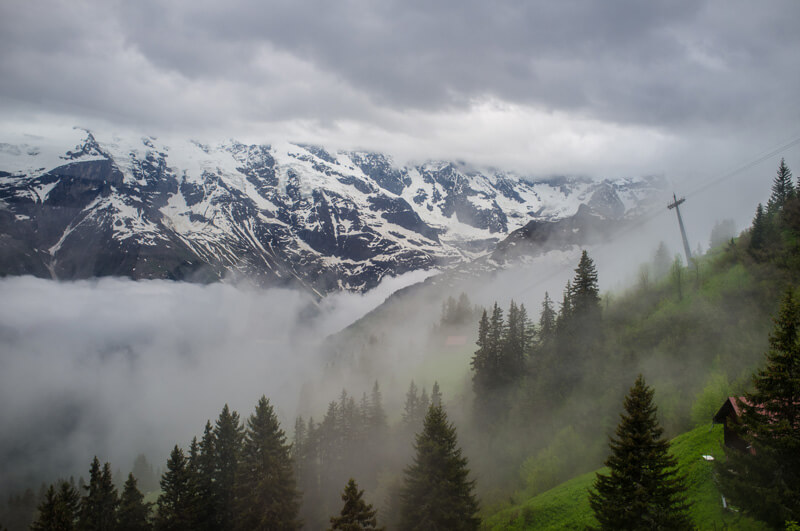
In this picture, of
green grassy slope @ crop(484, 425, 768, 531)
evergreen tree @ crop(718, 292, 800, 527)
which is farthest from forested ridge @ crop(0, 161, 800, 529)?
green grassy slope @ crop(484, 425, 768, 531)

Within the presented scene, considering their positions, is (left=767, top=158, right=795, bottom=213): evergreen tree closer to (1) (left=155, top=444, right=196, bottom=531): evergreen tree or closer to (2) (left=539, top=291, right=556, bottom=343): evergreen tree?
(2) (left=539, top=291, right=556, bottom=343): evergreen tree

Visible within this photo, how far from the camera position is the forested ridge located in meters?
42.4

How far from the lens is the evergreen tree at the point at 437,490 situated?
4253cm

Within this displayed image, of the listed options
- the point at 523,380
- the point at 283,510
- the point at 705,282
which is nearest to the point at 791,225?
the point at 705,282

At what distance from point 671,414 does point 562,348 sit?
2329cm

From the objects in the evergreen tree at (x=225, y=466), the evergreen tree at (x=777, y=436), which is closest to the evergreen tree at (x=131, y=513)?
the evergreen tree at (x=225, y=466)

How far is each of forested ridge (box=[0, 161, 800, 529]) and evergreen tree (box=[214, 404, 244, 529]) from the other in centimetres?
14

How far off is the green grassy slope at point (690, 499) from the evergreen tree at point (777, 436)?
23.1 ft

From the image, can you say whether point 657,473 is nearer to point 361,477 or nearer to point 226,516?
point 226,516

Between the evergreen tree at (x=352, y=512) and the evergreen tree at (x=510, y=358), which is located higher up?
the evergreen tree at (x=510, y=358)

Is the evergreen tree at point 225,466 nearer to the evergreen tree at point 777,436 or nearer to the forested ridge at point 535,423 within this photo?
the forested ridge at point 535,423

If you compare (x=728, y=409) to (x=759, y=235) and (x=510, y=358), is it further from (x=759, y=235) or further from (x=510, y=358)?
(x=510, y=358)

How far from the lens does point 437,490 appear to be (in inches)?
1683

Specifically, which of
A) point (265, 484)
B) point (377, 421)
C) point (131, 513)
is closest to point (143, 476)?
point (377, 421)
